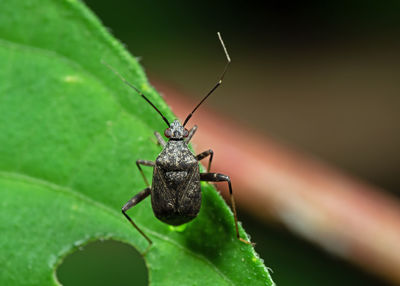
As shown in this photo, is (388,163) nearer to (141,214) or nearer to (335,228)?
(335,228)

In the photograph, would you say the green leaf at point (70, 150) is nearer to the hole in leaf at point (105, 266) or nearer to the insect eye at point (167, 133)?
the insect eye at point (167, 133)

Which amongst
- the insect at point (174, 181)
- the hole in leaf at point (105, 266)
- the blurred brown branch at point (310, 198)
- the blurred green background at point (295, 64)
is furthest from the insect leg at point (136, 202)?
the blurred green background at point (295, 64)

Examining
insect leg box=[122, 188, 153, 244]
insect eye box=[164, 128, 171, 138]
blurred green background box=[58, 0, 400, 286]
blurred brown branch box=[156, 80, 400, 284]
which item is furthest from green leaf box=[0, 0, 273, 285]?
blurred green background box=[58, 0, 400, 286]

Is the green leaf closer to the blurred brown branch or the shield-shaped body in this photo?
the shield-shaped body

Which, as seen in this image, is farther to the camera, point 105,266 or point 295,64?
point 295,64

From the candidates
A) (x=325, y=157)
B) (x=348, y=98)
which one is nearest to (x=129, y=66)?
(x=325, y=157)

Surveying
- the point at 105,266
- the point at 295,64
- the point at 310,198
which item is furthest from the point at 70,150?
the point at 295,64

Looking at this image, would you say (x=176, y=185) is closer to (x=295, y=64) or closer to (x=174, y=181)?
(x=174, y=181)
